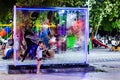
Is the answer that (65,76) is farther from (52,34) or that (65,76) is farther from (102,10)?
(102,10)

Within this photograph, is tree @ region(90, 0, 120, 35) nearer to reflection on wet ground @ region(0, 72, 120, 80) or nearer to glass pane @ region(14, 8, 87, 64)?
glass pane @ region(14, 8, 87, 64)

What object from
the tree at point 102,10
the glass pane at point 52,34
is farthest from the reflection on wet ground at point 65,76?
the tree at point 102,10

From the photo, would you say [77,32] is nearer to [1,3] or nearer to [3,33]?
[1,3]

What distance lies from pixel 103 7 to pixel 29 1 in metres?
26.9

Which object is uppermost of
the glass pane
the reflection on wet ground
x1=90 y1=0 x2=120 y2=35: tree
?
x1=90 y1=0 x2=120 y2=35: tree

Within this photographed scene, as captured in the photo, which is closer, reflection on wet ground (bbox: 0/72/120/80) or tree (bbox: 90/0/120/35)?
reflection on wet ground (bbox: 0/72/120/80)

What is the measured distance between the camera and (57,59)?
20656 mm

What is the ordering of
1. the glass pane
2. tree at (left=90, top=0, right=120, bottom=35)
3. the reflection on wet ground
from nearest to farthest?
the reflection on wet ground, the glass pane, tree at (left=90, top=0, right=120, bottom=35)

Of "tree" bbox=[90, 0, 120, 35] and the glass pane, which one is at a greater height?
"tree" bbox=[90, 0, 120, 35]

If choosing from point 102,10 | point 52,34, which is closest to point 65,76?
point 52,34

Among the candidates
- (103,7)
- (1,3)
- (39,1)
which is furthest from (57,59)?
(103,7)

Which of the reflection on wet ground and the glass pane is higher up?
the glass pane

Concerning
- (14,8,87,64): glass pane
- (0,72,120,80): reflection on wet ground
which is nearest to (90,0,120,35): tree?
(14,8,87,64): glass pane

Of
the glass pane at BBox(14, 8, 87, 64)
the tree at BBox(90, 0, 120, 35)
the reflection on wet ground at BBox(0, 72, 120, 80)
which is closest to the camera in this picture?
the reflection on wet ground at BBox(0, 72, 120, 80)
